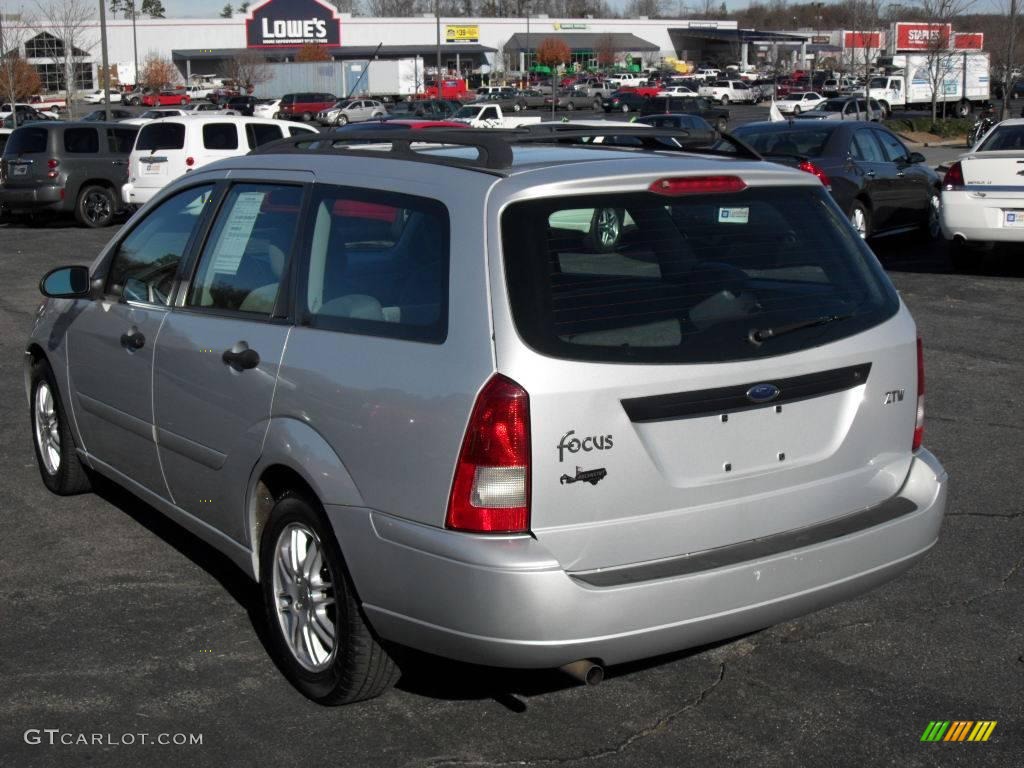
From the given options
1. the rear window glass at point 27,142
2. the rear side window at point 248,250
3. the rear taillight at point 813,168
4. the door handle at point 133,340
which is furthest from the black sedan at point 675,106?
the rear side window at point 248,250

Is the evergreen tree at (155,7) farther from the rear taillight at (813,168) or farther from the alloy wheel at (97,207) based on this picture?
the rear taillight at (813,168)

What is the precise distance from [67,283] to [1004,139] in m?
11.8

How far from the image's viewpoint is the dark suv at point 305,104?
211 ft

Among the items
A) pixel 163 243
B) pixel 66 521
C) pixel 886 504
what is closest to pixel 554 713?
pixel 886 504

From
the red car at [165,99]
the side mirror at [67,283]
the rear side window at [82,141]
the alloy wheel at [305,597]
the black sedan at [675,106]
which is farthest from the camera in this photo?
the red car at [165,99]

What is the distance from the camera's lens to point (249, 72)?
83.3 m

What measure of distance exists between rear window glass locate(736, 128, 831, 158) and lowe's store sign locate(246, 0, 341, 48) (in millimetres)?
93951

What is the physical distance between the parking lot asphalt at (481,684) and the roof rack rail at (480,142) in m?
1.72

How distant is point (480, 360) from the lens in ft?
11.4

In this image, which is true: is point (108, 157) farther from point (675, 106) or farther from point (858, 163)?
point (675, 106)

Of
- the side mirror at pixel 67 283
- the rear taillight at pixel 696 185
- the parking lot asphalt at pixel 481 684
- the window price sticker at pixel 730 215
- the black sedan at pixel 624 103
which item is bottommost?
the parking lot asphalt at pixel 481 684

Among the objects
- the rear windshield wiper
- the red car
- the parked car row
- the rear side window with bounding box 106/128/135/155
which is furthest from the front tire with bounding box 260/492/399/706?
the red car

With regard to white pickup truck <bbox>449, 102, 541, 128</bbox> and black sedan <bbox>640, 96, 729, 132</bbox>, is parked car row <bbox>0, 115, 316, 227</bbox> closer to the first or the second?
white pickup truck <bbox>449, 102, 541, 128</bbox>

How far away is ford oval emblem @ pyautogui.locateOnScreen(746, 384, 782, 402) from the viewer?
373 cm
